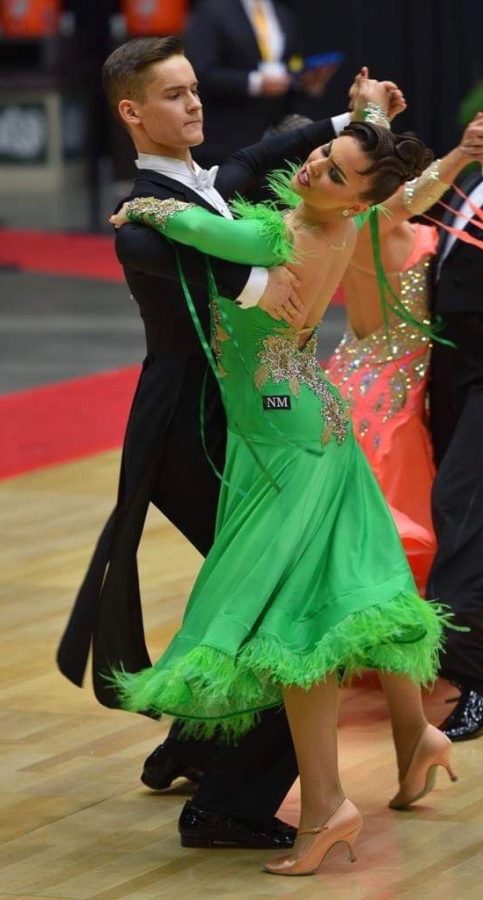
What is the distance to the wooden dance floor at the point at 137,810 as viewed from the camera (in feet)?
10.5

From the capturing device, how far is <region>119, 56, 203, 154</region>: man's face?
3.36 m

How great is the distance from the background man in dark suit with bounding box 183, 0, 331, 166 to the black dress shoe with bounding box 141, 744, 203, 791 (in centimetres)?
507

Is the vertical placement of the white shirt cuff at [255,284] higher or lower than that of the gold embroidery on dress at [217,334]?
higher

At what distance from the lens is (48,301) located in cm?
1028

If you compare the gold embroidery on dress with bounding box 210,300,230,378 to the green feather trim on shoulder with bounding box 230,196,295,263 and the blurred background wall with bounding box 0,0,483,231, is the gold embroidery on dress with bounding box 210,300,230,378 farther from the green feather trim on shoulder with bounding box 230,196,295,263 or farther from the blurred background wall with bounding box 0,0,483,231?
the blurred background wall with bounding box 0,0,483,231

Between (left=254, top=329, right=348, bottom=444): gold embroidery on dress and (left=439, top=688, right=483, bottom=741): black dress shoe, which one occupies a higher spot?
(left=254, top=329, right=348, bottom=444): gold embroidery on dress

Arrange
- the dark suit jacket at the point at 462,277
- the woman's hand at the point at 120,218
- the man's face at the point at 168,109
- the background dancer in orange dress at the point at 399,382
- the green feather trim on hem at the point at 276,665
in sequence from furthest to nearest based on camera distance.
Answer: the background dancer in orange dress at the point at 399,382 < the dark suit jacket at the point at 462,277 < the man's face at the point at 168,109 < the woman's hand at the point at 120,218 < the green feather trim on hem at the point at 276,665

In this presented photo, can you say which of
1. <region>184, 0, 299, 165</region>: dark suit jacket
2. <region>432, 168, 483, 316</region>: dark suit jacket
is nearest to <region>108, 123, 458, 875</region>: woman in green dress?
<region>432, 168, 483, 316</region>: dark suit jacket

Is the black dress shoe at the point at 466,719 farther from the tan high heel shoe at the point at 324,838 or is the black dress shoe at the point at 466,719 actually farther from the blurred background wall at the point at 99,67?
the blurred background wall at the point at 99,67

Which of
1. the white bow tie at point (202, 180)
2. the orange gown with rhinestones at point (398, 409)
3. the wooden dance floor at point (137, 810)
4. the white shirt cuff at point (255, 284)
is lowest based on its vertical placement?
the wooden dance floor at point (137, 810)

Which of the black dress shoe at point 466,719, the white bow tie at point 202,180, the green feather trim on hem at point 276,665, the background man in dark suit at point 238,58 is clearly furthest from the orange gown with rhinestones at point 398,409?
the background man in dark suit at point 238,58

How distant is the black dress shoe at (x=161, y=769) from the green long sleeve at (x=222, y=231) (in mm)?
1099

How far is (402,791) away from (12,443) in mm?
3847

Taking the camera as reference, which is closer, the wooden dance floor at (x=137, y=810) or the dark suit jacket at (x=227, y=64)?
the wooden dance floor at (x=137, y=810)
